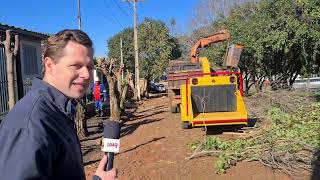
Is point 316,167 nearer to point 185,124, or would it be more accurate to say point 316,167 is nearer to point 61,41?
point 185,124

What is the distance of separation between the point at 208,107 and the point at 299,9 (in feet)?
31.9

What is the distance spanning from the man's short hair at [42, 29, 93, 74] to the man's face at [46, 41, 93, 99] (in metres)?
0.02

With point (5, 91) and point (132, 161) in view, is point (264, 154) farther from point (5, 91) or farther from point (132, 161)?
point (5, 91)

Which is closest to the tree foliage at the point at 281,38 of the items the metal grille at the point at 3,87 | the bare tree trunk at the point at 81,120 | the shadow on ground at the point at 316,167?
the bare tree trunk at the point at 81,120

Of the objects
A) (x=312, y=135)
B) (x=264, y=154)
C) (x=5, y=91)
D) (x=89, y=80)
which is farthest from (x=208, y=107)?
(x=89, y=80)

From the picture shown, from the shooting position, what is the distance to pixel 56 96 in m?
2.28

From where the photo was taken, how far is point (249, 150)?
9586 millimetres

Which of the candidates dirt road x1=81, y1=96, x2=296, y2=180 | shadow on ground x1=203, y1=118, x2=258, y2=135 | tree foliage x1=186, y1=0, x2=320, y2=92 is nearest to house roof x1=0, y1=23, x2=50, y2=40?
dirt road x1=81, y1=96, x2=296, y2=180

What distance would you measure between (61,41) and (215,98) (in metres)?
11.7

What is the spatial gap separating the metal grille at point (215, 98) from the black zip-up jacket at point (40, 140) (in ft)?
38.1

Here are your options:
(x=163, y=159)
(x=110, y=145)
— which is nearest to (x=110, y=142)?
Answer: (x=110, y=145)

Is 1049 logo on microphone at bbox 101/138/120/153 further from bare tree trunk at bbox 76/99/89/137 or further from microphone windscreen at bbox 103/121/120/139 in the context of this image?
bare tree trunk at bbox 76/99/89/137

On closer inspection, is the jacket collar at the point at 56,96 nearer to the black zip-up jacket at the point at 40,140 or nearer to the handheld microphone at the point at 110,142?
the black zip-up jacket at the point at 40,140

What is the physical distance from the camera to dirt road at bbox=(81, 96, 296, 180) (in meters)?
8.44
